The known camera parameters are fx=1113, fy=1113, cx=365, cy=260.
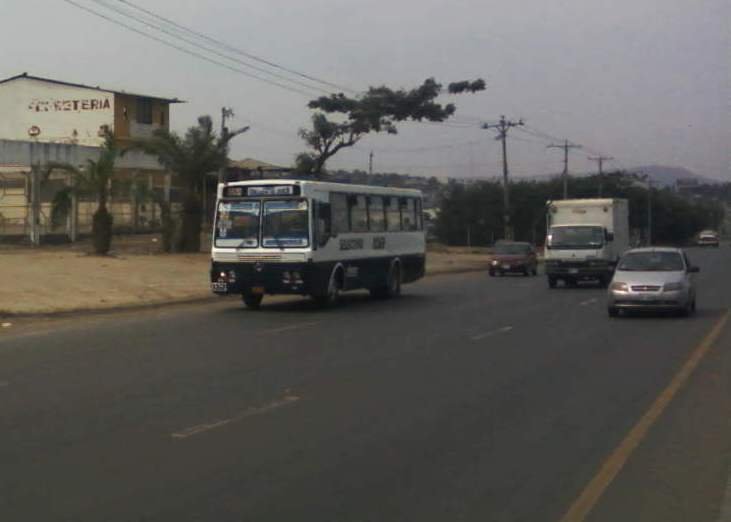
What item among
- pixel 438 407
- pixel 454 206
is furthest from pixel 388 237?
pixel 454 206

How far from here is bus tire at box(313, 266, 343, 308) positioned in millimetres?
26188

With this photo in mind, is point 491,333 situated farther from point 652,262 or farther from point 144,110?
point 144,110

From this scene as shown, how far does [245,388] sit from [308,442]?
350 cm

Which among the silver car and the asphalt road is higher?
the silver car

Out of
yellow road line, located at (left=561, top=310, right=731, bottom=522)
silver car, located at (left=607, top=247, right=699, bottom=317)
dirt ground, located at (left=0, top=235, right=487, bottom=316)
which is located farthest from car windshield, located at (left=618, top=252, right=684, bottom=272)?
dirt ground, located at (left=0, top=235, right=487, bottom=316)

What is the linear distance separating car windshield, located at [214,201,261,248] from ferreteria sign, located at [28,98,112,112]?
46035mm

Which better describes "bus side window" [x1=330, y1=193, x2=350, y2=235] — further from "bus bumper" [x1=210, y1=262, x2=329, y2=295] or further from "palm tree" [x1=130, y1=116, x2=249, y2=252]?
"palm tree" [x1=130, y1=116, x2=249, y2=252]

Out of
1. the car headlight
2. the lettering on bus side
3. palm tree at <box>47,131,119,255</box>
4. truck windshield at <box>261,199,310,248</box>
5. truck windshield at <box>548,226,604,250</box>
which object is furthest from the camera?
palm tree at <box>47,131,119,255</box>

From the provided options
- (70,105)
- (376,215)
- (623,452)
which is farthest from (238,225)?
(70,105)

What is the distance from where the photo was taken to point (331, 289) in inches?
1040

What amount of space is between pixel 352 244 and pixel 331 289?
182 centimetres

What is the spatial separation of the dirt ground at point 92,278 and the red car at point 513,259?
492 inches

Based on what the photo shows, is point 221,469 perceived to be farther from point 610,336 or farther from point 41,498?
point 610,336

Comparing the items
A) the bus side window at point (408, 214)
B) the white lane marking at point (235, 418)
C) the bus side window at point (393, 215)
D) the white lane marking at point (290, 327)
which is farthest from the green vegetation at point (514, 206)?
the white lane marking at point (235, 418)
